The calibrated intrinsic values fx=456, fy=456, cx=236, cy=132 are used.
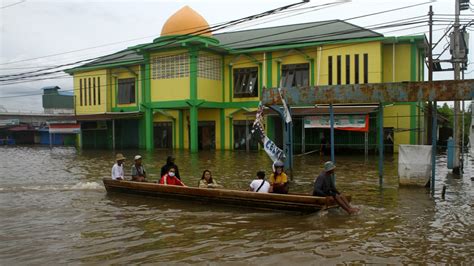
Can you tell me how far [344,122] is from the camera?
1021 inches

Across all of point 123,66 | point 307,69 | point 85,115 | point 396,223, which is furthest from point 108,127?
point 396,223

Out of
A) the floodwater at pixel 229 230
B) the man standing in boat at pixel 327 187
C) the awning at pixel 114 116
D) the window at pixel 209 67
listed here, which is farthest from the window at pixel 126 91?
the man standing in boat at pixel 327 187

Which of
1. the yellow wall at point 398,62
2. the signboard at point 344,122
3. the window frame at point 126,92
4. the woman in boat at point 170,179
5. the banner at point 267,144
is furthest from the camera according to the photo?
the window frame at point 126,92

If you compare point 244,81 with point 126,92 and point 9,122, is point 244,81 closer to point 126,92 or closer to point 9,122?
point 126,92

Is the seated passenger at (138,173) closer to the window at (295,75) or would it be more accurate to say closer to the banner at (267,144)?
the banner at (267,144)

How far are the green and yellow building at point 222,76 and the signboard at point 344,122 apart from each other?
12.1 feet

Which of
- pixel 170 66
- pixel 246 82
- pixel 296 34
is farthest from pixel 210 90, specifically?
pixel 296 34

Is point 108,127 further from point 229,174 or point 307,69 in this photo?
point 229,174

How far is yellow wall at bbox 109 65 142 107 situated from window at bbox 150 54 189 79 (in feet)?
12.7

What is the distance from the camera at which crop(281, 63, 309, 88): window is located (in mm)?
31344

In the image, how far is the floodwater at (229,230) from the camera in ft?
24.6

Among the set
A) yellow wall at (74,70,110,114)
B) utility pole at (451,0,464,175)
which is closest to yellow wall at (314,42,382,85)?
utility pole at (451,0,464,175)

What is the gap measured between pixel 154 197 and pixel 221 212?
2.78 meters

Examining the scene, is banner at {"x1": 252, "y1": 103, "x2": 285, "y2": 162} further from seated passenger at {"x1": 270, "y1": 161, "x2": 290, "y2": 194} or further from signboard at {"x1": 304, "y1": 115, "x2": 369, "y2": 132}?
signboard at {"x1": 304, "y1": 115, "x2": 369, "y2": 132}
